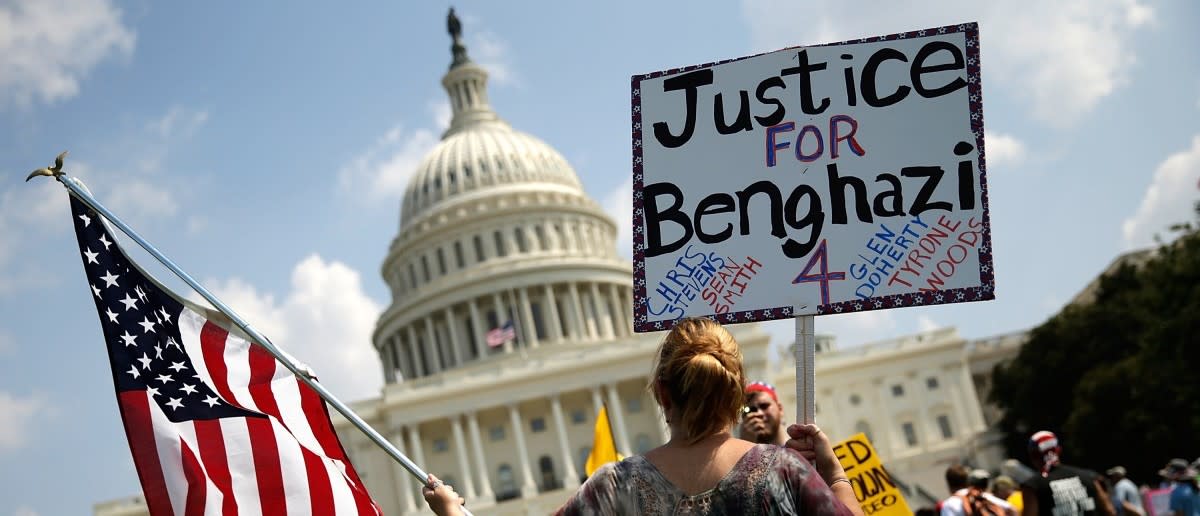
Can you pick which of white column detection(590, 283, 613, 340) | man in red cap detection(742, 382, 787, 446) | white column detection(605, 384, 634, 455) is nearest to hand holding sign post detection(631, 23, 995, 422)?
man in red cap detection(742, 382, 787, 446)

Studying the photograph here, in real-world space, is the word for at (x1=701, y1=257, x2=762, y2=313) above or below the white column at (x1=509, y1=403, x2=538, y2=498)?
above

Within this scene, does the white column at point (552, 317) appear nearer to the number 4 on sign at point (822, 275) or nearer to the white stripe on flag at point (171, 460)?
the white stripe on flag at point (171, 460)

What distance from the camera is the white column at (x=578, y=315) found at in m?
84.8

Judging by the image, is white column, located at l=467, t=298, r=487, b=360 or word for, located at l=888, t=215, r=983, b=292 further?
white column, located at l=467, t=298, r=487, b=360

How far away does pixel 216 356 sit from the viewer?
6.74m

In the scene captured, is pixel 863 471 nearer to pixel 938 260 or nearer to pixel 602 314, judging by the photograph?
pixel 938 260

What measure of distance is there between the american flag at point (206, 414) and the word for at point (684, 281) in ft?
7.02

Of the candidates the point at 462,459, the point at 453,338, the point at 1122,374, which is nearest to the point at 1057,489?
the point at 1122,374

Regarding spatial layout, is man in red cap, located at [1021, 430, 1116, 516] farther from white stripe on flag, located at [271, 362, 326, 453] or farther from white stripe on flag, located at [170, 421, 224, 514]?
white stripe on flag, located at [170, 421, 224, 514]

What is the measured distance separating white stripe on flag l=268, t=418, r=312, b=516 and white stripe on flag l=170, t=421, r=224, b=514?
0.33 meters

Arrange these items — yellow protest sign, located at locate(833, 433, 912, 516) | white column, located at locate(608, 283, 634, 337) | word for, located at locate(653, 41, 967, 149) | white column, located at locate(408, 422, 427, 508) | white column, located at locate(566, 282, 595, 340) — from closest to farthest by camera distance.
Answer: word for, located at locate(653, 41, 967, 149) < yellow protest sign, located at locate(833, 433, 912, 516) < white column, located at locate(408, 422, 427, 508) < white column, located at locate(566, 282, 595, 340) < white column, located at locate(608, 283, 634, 337)

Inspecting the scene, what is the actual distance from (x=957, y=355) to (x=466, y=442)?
2914 cm

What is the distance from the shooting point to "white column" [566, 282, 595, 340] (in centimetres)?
8475

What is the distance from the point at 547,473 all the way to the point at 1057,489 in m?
66.4
